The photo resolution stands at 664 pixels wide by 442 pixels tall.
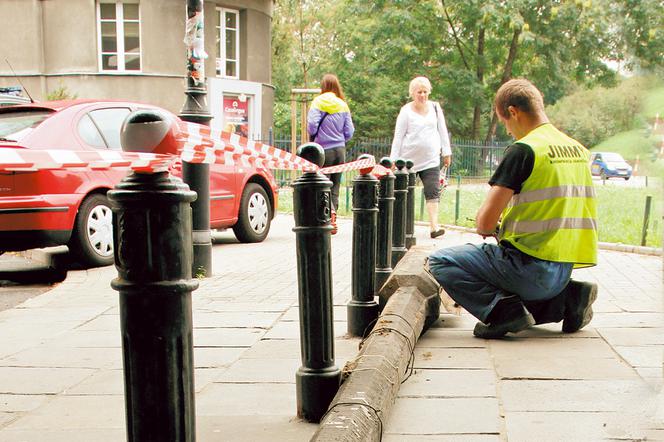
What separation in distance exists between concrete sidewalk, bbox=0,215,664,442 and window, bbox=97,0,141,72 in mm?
19934

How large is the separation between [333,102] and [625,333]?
22.3ft

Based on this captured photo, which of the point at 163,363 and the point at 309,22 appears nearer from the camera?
the point at 163,363

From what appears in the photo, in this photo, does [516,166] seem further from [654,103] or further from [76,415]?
[76,415]

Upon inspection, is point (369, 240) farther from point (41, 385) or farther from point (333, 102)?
point (333, 102)

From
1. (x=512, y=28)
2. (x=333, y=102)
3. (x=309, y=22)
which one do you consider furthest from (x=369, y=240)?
(x=309, y=22)

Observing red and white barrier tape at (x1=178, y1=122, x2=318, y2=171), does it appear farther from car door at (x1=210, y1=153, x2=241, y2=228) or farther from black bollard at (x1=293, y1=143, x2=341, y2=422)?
car door at (x1=210, y1=153, x2=241, y2=228)

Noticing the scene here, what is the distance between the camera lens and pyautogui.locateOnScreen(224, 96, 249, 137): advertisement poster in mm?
27297

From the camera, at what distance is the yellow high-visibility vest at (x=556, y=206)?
4488 mm

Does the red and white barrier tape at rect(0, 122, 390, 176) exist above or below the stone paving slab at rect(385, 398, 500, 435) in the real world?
above

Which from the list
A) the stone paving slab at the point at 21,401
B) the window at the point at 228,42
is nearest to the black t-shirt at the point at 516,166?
the stone paving slab at the point at 21,401

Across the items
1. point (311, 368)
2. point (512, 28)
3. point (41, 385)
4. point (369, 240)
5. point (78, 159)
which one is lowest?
point (41, 385)

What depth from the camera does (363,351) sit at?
142 inches

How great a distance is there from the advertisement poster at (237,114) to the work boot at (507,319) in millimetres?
23023

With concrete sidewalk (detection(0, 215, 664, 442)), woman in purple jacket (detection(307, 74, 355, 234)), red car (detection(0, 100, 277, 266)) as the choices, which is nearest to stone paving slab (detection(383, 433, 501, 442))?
concrete sidewalk (detection(0, 215, 664, 442))
